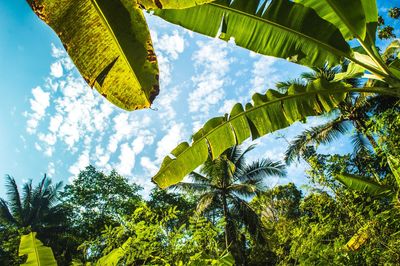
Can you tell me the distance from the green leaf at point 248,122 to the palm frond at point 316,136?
13.0 meters

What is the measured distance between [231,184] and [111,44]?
17103mm

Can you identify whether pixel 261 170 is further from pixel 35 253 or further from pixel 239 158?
pixel 35 253

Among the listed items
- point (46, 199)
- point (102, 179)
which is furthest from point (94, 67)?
point (46, 199)

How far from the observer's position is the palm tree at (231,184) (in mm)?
16922

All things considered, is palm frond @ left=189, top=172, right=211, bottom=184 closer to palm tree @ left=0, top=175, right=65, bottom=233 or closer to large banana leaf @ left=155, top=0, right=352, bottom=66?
palm tree @ left=0, top=175, right=65, bottom=233

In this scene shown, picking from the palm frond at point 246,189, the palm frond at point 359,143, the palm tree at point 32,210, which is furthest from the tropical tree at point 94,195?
the palm frond at point 359,143

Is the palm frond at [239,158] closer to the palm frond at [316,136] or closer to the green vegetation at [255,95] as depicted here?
the palm frond at [316,136]

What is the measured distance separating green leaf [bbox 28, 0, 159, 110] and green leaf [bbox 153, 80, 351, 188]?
167 centimetres

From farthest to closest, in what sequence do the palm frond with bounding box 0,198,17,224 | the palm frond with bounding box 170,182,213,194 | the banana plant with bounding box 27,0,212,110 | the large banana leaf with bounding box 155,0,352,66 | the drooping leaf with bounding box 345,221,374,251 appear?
the palm frond with bounding box 0,198,17,224, the palm frond with bounding box 170,182,213,194, the drooping leaf with bounding box 345,221,374,251, the large banana leaf with bounding box 155,0,352,66, the banana plant with bounding box 27,0,212,110

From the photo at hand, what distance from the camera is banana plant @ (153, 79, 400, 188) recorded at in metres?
3.36

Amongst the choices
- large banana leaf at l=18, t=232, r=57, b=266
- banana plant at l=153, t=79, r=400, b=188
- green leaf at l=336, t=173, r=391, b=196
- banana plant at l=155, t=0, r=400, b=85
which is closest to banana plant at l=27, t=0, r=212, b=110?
banana plant at l=155, t=0, r=400, b=85

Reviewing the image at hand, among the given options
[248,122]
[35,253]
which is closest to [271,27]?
[248,122]

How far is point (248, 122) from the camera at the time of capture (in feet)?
11.2

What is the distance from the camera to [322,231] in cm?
536
